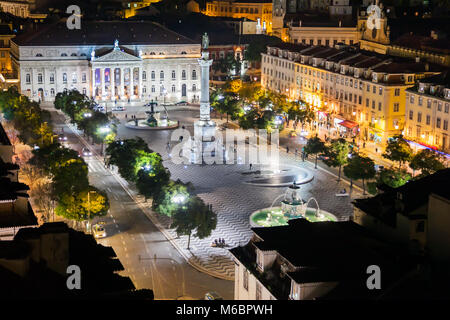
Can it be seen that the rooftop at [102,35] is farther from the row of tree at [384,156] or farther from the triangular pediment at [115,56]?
the row of tree at [384,156]

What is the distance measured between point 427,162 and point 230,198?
2028 centimetres

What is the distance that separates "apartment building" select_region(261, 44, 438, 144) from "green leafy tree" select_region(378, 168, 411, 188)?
28.1 metres

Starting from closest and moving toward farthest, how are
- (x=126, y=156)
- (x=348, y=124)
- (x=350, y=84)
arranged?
1. (x=126, y=156)
2. (x=348, y=124)
3. (x=350, y=84)

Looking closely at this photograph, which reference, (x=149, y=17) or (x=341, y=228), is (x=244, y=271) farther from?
(x=149, y=17)

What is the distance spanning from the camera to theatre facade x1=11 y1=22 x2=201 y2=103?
144875 mm

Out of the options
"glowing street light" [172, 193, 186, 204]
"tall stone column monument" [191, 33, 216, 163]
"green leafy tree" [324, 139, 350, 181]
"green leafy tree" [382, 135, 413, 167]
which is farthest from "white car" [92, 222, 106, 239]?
"green leafy tree" [382, 135, 413, 167]

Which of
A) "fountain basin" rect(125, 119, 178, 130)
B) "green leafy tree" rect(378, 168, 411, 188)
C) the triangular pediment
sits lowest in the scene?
"fountain basin" rect(125, 119, 178, 130)

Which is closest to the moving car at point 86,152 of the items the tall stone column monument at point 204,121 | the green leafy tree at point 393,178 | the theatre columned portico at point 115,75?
the tall stone column monument at point 204,121

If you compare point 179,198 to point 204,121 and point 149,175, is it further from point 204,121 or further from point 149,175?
point 204,121

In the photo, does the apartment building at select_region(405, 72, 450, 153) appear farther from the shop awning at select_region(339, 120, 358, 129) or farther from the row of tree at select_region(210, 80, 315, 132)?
the row of tree at select_region(210, 80, 315, 132)

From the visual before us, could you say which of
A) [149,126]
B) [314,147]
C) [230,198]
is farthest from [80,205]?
[149,126]

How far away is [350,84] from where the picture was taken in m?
114

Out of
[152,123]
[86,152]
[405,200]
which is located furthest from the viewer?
[152,123]

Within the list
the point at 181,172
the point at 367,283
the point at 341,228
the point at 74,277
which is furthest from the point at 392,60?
the point at 74,277
